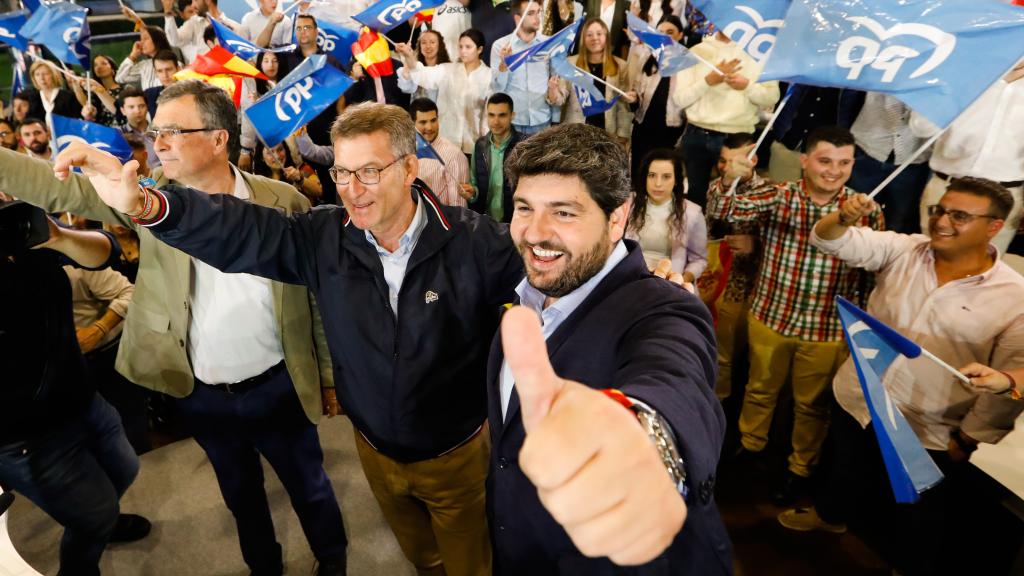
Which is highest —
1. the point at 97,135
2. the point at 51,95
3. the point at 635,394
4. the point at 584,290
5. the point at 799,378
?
the point at 635,394

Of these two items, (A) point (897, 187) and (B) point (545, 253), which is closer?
(B) point (545, 253)

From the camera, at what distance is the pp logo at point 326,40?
5.64m

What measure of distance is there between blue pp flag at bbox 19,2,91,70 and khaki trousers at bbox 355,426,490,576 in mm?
5251

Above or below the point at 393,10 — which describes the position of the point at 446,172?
below

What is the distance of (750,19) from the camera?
2.78 m

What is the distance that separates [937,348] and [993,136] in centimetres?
183

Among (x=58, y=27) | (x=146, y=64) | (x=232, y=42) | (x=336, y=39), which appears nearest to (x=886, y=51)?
(x=232, y=42)

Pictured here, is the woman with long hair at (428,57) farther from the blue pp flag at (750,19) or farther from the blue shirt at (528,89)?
the blue pp flag at (750,19)

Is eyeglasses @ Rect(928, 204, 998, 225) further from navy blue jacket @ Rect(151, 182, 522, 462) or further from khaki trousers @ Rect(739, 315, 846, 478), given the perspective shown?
navy blue jacket @ Rect(151, 182, 522, 462)

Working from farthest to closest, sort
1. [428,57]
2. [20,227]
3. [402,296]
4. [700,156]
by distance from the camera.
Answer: [428,57] < [700,156] < [402,296] < [20,227]

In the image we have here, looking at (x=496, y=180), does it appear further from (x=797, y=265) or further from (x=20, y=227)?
(x=20, y=227)

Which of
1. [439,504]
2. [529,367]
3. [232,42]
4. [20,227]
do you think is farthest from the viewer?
[232,42]

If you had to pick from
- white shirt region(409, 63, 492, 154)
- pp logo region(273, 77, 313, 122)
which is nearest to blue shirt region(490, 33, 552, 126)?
white shirt region(409, 63, 492, 154)

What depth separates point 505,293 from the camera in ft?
6.83
